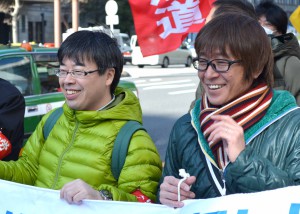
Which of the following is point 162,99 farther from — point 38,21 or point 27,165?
point 38,21

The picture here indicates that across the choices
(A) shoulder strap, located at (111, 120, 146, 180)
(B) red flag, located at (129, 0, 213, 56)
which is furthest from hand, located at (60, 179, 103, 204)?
(B) red flag, located at (129, 0, 213, 56)

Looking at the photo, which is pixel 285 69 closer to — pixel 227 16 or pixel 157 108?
pixel 227 16

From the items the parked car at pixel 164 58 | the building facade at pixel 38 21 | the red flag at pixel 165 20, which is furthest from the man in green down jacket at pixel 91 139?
the building facade at pixel 38 21

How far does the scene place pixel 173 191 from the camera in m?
2.44

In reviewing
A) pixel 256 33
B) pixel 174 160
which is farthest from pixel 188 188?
pixel 256 33

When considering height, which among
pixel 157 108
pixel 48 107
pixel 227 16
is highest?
pixel 227 16

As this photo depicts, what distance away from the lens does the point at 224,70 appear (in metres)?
2.42

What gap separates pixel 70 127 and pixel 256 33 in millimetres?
999

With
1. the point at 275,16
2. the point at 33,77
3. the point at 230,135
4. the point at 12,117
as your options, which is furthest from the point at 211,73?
the point at 33,77

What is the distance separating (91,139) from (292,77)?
174cm

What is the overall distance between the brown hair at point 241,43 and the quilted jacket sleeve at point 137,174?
55cm

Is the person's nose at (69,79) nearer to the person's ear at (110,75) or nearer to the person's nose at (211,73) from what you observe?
the person's ear at (110,75)

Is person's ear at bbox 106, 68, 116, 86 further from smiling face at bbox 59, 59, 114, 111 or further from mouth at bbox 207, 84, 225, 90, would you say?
mouth at bbox 207, 84, 225, 90

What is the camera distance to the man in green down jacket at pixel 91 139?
2.83 metres
